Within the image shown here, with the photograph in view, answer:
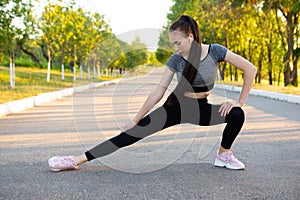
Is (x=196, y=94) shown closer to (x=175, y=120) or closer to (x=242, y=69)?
(x=175, y=120)

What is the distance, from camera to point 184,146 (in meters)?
5.52

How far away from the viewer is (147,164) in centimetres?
450

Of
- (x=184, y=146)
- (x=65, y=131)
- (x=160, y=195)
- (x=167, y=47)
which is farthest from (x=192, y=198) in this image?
(x=65, y=131)

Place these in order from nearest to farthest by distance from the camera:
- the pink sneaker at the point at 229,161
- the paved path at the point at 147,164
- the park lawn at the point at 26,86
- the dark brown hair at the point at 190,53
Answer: the paved path at the point at 147,164, the dark brown hair at the point at 190,53, the pink sneaker at the point at 229,161, the park lawn at the point at 26,86

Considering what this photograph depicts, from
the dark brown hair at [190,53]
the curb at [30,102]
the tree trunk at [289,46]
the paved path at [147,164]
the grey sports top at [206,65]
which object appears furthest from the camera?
the tree trunk at [289,46]

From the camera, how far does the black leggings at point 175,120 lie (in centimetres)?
405

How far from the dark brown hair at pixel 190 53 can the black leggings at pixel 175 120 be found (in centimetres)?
14

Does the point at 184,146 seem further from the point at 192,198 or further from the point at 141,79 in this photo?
the point at 192,198

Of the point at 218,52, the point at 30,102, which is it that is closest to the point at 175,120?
the point at 218,52

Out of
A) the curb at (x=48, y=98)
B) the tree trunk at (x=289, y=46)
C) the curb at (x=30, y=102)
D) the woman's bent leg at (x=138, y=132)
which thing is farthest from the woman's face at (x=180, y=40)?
the tree trunk at (x=289, y=46)

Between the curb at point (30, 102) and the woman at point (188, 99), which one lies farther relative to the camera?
the curb at point (30, 102)

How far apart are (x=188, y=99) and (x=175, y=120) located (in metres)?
0.25

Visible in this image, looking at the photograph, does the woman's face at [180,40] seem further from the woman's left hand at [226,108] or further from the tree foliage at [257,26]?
the tree foliage at [257,26]

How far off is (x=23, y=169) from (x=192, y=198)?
1907 millimetres
